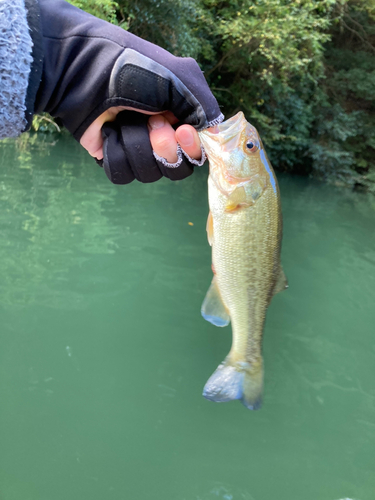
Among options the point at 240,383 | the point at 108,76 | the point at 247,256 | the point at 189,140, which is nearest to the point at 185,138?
the point at 189,140

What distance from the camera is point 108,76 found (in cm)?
166

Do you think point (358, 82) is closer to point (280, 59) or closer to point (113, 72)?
point (280, 59)

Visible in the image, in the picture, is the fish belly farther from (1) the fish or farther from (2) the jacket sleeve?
(2) the jacket sleeve

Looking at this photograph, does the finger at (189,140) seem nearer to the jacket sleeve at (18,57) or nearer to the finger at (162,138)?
the finger at (162,138)

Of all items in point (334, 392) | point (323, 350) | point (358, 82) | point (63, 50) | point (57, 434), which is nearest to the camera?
point (63, 50)

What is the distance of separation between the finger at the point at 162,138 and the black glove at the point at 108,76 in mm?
35

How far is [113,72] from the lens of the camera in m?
1.64

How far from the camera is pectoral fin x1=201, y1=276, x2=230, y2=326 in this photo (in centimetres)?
212

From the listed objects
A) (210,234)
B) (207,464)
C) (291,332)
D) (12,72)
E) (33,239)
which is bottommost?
(33,239)

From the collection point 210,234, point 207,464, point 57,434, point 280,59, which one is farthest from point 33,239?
point 280,59

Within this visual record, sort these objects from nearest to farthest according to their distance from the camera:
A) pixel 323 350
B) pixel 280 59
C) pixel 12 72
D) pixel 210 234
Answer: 1. pixel 12 72
2. pixel 210 234
3. pixel 323 350
4. pixel 280 59

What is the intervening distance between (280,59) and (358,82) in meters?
7.10

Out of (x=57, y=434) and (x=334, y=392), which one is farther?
(x=334, y=392)

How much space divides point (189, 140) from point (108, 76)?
0.41 meters
